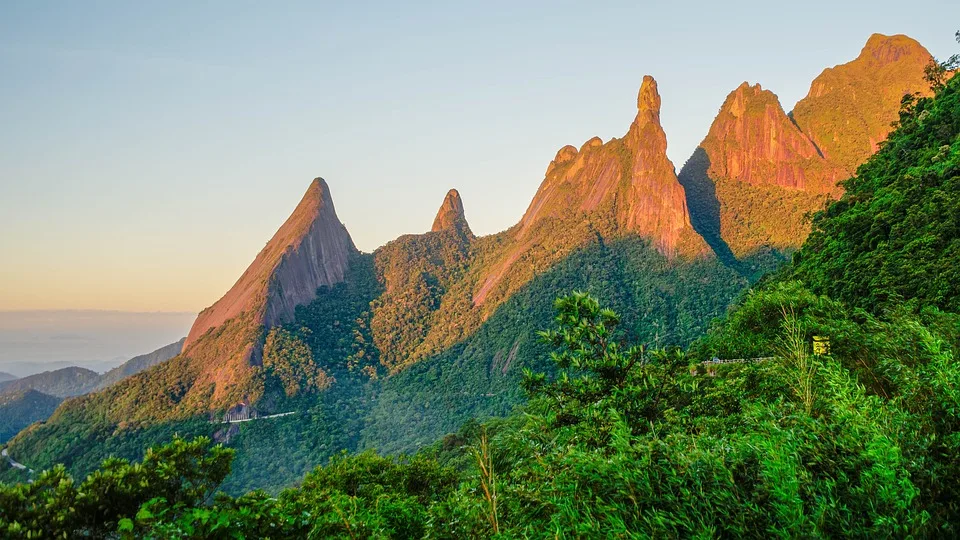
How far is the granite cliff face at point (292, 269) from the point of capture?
8250cm

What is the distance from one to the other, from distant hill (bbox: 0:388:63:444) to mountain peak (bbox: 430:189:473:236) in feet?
277

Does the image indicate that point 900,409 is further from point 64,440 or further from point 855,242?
point 64,440

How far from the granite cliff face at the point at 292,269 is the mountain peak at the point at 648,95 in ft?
207

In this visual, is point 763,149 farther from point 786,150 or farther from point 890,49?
point 890,49

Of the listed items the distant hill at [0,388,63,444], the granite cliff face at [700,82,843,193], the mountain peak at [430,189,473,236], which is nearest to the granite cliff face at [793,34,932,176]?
the granite cliff face at [700,82,843,193]

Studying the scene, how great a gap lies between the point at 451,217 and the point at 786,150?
7058 cm

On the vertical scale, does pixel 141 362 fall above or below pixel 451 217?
below

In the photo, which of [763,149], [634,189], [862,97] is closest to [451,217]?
[634,189]

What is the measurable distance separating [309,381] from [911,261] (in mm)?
70085

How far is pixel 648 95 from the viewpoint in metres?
86.9

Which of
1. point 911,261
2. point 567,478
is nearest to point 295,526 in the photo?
point 567,478

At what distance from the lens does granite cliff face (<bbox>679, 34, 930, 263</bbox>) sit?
81.9m

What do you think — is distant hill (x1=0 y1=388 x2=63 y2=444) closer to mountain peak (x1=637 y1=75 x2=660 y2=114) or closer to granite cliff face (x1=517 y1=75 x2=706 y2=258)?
granite cliff face (x1=517 y1=75 x2=706 y2=258)

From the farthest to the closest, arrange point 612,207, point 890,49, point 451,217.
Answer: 1. point 451,217
2. point 890,49
3. point 612,207
